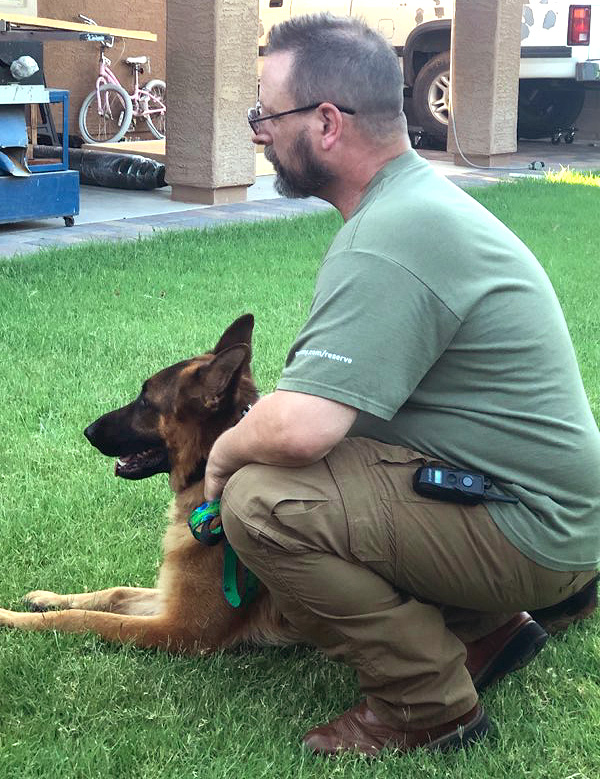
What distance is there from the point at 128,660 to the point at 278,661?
0.43m

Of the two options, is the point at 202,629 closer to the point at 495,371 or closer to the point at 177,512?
the point at 177,512

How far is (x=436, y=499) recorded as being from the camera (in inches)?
102

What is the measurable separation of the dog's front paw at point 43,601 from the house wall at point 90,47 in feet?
37.6

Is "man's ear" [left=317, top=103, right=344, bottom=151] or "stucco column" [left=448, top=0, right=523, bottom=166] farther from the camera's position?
"stucco column" [left=448, top=0, right=523, bottom=166]

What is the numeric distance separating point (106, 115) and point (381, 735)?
12.5 metres

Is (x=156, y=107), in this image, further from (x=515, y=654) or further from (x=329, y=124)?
(x=515, y=654)

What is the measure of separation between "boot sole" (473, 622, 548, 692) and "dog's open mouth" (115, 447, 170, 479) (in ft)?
3.62

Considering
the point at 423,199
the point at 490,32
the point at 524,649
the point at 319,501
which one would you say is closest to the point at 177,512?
the point at 319,501

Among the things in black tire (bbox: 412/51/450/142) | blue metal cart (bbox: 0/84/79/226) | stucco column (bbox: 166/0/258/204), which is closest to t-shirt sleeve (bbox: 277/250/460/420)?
blue metal cart (bbox: 0/84/79/226)

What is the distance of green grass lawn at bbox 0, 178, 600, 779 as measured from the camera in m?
2.65

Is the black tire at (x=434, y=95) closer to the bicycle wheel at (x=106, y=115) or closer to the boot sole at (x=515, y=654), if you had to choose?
the bicycle wheel at (x=106, y=115)

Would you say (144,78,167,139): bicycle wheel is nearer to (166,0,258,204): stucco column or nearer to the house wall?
the house wall

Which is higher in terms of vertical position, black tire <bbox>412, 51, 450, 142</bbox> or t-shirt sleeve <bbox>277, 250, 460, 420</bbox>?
t-shirt sleeve <bbox>277, 250, 460, 420</bbox>

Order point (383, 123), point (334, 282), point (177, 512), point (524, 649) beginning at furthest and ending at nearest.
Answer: point (177, 512) → point (524, 649) → point (383, 123) → point (334, 282)
